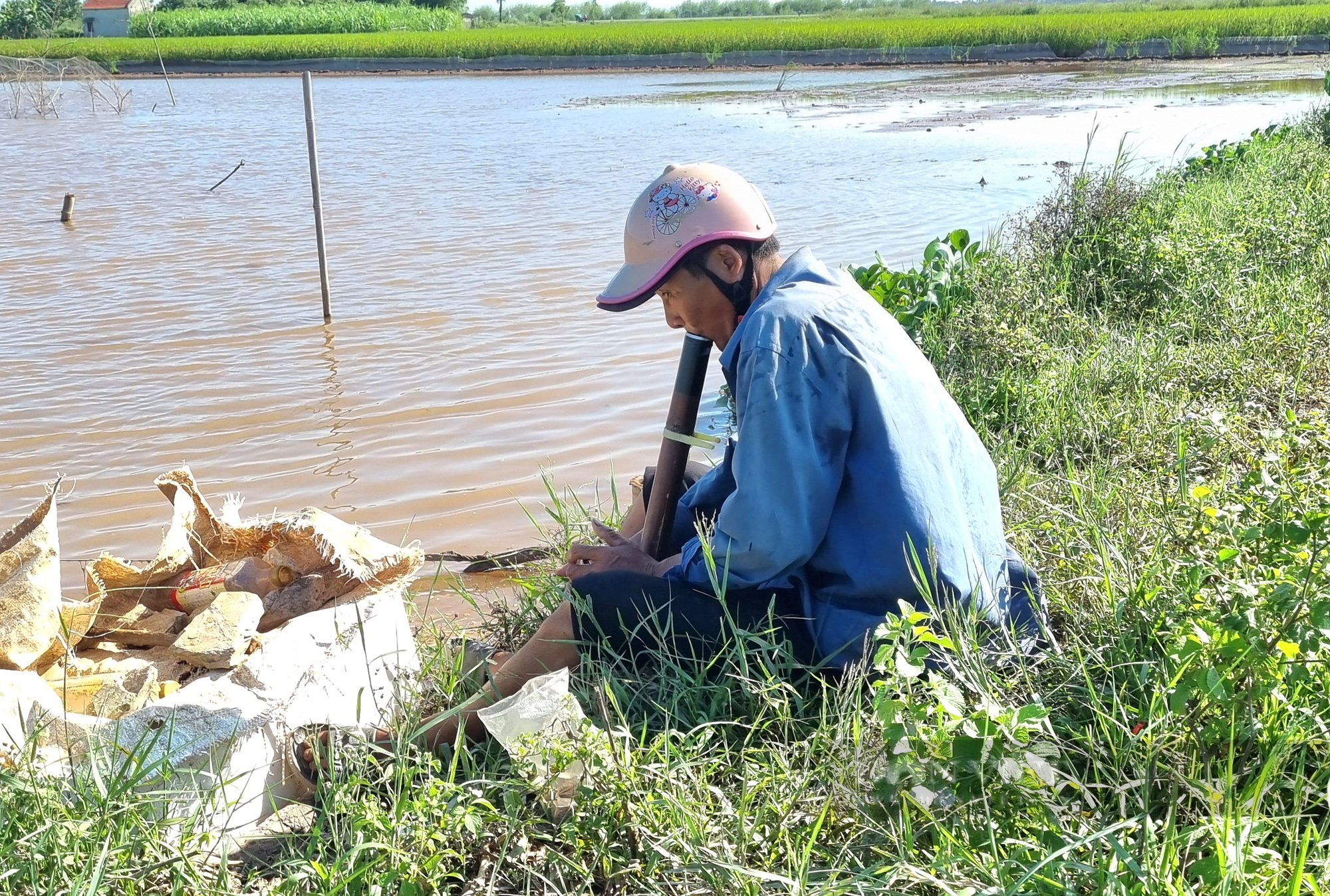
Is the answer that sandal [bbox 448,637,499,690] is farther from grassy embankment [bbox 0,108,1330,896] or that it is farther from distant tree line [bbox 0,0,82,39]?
distant tree line [bbox 0,0,82,39]

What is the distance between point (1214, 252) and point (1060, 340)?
0.91 meters

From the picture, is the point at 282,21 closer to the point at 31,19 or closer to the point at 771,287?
the point at 31,19

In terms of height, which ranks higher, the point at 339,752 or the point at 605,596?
the point at 605,596

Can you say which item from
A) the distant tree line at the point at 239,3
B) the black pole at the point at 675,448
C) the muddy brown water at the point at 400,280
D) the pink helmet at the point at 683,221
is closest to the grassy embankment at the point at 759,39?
the muddy brown water at the point at 400,280

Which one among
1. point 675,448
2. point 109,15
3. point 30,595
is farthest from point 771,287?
point 109,15

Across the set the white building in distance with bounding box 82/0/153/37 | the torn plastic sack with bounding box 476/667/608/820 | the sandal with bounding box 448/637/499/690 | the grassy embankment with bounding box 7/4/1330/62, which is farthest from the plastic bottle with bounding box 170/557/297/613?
the white building in distance with bounding box 82/0/153/37

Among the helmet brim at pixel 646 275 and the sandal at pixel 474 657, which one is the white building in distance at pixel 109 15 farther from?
the helmet brim at pixel 646 275

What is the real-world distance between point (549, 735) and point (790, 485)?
0.60 meters

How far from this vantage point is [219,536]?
2.92 m

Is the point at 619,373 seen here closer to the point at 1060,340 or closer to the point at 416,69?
the point at 1060,340

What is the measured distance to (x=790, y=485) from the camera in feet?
6.42

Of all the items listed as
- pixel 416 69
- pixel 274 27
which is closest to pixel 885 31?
pixel 416 69

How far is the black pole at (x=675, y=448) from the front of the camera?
2.45 meters

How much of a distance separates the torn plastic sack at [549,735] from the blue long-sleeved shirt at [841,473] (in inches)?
14.5
